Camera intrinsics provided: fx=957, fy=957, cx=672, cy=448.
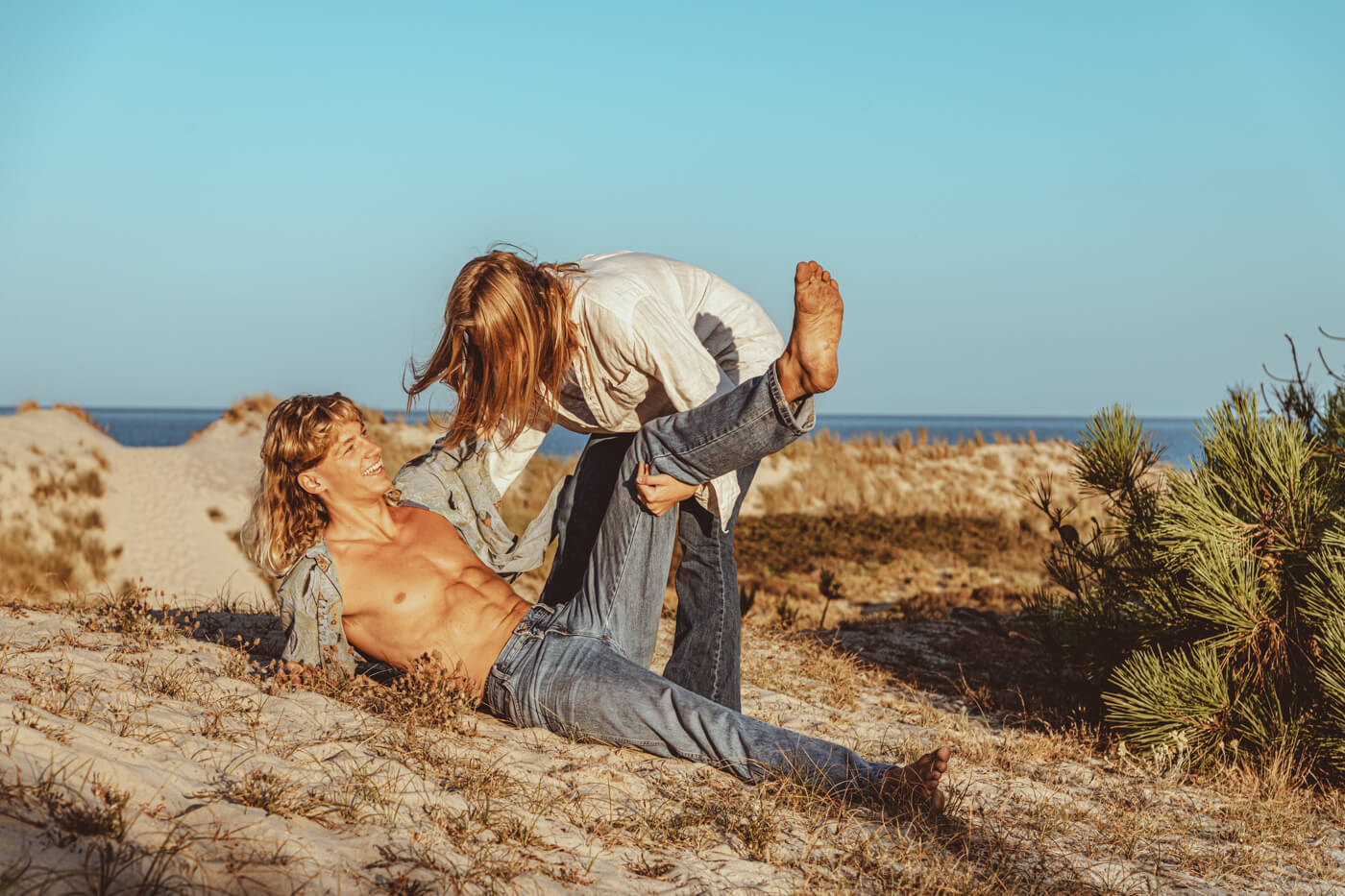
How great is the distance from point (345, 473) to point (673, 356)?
134 cm

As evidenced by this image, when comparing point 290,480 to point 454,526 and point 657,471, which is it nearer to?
point 454,526

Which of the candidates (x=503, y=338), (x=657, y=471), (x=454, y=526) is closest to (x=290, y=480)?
(x=454, y=526)

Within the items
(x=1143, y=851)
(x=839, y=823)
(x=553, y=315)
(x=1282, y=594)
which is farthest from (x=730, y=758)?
(x=1282, y=594)

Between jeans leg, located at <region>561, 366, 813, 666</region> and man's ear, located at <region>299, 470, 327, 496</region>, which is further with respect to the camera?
man's ear, located at <region>299, 470, 327, 496</region>

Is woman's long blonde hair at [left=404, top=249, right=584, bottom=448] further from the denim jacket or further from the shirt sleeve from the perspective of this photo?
the denim jacket

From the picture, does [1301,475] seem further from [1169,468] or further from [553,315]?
[553,315]

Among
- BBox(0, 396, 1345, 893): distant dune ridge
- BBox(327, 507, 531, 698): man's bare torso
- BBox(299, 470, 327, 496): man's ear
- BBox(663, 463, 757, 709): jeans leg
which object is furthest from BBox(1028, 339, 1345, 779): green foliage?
BBox(299, 470, 327, 496): man's ear

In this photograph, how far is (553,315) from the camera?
11.1 ft

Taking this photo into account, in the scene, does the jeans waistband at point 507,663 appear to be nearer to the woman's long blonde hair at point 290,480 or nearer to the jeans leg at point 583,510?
the jeans leg at point 583,510

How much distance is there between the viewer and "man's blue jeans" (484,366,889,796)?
3045 millimetres

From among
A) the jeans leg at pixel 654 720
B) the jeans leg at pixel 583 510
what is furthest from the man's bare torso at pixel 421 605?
the jeans leg at pixel 583 510

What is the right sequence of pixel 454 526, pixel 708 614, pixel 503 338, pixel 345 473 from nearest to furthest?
1. pixel 503 338
2. pixel 345 473
3. pixel 708 614
4. pixel 454 526

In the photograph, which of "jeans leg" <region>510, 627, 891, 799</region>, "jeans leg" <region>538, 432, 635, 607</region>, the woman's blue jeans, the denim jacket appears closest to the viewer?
"jeans leg" <region>510, 627, 891, 799</region>

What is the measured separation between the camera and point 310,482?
143 inches
